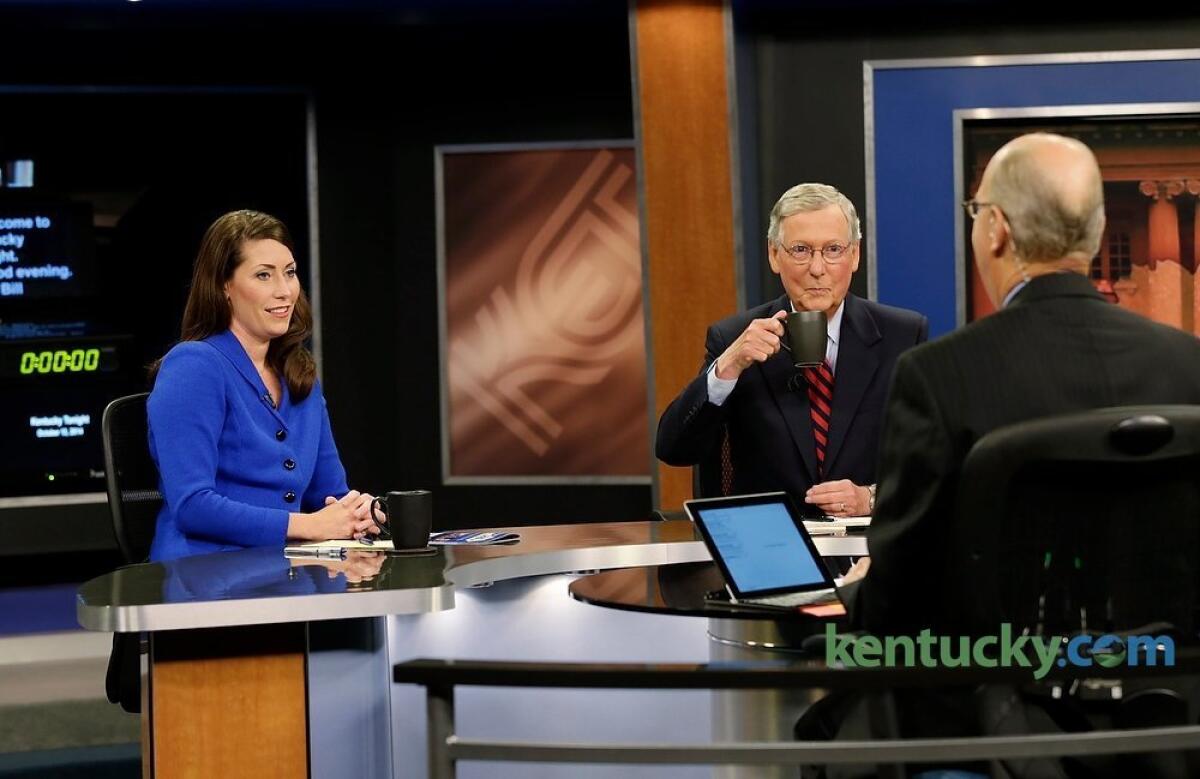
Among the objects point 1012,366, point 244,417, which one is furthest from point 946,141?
point 1012,366

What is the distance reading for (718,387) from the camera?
3.21m

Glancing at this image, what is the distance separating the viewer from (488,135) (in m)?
6.53

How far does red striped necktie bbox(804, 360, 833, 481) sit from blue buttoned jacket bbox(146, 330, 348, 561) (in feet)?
3.44

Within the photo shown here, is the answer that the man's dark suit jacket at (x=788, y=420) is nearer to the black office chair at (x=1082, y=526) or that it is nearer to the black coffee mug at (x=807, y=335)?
the black coffee mug at (x=807, y=335)

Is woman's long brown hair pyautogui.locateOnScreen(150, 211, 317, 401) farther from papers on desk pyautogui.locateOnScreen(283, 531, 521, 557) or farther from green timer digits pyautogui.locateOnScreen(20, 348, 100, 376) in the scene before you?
green timer digits pyautogui.locateOnScreen(20, 348, 100, 376)

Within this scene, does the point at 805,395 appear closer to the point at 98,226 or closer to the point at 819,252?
the point at 819,252

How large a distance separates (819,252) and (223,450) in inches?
51.2

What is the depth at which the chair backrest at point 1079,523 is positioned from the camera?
4.88 feet

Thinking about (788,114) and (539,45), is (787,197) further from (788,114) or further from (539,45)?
(539,45)

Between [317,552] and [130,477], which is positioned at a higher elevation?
[130,477]

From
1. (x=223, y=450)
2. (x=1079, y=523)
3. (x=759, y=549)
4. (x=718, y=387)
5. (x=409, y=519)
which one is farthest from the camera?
(x=718, y=387)

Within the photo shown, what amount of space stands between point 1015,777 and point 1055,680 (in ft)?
0.56

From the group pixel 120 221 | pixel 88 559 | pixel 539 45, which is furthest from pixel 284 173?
pixel 88 559

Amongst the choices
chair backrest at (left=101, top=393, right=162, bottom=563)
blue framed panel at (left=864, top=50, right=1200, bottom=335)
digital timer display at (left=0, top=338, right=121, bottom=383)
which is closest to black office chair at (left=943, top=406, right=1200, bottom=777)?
chair backrest at (left=101, top=393, right=162, bottom=563)
